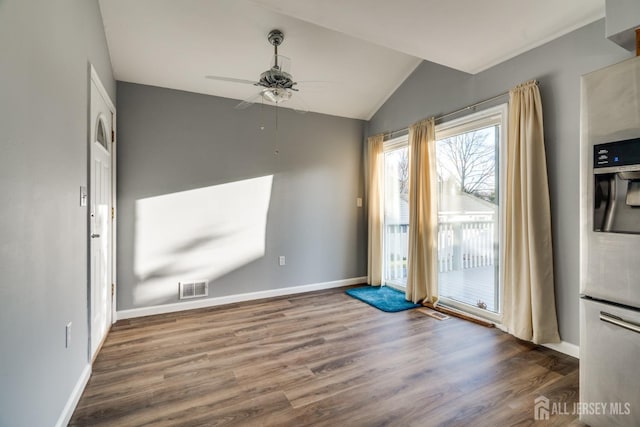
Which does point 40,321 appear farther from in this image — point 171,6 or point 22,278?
point 171,6

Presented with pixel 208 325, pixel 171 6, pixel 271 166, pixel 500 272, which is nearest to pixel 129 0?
pixel 171 6

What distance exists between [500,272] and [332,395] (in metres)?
2.13

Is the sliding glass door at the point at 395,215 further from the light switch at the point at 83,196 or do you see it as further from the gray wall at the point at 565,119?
the light switch at the point at 83,196

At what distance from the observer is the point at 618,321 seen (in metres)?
1.55

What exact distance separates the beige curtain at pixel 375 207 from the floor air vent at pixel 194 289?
246 cm

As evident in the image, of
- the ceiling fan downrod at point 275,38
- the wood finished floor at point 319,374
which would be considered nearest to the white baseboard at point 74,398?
the wood finished floor at point 319,374

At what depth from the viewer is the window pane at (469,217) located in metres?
3.16

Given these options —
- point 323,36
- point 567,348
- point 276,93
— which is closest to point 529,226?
point 567,348

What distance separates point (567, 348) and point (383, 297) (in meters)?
2.00

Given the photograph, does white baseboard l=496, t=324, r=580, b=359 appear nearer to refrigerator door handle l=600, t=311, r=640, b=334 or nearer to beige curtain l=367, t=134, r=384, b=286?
refrigerator door handle l=600, t=311, r=640, b=334

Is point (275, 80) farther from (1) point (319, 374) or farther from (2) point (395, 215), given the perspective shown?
(2) point (395, 215)

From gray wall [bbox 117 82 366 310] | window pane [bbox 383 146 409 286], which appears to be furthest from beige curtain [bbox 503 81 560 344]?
gray wall [bbox 117 82 366 310]

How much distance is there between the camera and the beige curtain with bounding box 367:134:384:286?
4.57 m

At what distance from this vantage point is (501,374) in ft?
7.25
